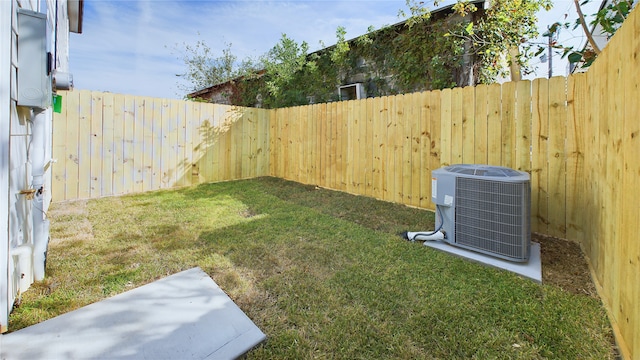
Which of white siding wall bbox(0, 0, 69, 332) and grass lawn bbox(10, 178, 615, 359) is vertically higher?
white siding wall bbox(0, 0, 69, 332)

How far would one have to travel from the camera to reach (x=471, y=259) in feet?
7.46

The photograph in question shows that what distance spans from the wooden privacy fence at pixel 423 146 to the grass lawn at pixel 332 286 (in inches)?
13.9

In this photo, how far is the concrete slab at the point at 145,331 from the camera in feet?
4.15

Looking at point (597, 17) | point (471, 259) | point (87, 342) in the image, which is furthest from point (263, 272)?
point (597, 17)

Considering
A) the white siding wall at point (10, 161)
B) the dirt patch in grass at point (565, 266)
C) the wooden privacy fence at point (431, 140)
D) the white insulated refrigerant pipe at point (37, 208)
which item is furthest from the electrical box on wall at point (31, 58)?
the wooden privacy fence at point (431, 140)

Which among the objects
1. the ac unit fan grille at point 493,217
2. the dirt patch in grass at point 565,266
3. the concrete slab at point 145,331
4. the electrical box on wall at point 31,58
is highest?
the electrical box on wall at point 31,58

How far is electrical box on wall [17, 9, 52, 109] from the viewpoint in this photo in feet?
4.95

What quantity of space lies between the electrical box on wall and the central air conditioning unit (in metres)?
3.06

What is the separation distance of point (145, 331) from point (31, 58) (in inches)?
66.1

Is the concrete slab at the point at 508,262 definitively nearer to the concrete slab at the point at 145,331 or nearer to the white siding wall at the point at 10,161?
the concrete slab at the point at 145,331

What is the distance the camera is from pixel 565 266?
2.16m

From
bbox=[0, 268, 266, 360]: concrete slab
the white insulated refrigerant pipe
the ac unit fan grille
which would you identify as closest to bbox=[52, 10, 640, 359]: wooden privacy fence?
the ac unit fan grille

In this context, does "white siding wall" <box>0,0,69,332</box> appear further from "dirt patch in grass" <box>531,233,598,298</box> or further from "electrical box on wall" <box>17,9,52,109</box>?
"dirt patch in grass" <box>531,233,598,298</box>

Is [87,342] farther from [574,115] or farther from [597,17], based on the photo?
[597,17]
